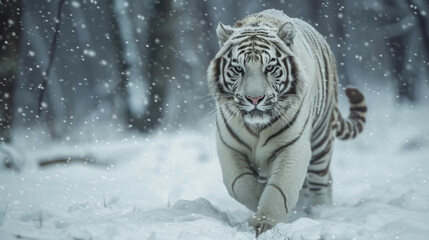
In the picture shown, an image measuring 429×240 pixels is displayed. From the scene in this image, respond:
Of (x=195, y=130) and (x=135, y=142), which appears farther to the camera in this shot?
(x=195, y=130)

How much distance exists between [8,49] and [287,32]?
2.50 metres

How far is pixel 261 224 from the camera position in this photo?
2.05 m

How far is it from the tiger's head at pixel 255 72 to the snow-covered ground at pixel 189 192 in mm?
487

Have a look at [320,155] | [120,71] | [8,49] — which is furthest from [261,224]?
[120,71]

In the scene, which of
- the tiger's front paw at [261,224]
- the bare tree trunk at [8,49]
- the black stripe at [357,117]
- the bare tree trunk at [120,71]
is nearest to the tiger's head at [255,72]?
the tiger's front paw at [261,224]

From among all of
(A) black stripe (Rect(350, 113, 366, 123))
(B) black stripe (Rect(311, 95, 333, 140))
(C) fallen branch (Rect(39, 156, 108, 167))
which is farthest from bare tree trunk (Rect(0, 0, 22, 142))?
(A) black stripe (Rect(350, 113, 366, 123))

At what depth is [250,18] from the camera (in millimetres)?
2533

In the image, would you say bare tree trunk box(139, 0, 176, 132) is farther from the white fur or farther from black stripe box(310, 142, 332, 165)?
the white fur

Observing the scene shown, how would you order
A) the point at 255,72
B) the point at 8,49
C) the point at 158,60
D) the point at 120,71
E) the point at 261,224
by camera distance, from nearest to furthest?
1. the point at 261,224
2. the point at 255,72
3. the point at 8,49
4. the point at 158,60
5. the point at 120,71

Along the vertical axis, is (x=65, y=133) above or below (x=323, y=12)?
below

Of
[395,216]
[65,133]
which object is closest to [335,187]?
[395,216]

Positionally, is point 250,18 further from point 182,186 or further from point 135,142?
point 135,142

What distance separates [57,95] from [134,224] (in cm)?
459

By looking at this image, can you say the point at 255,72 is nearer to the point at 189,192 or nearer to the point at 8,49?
the point at 189,192
